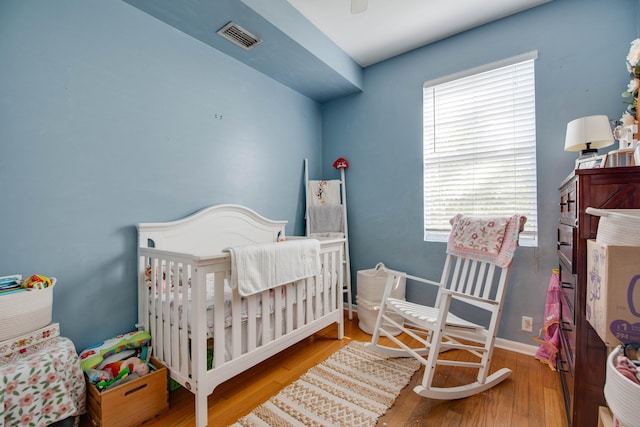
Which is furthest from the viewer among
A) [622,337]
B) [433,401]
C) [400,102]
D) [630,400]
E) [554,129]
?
[400,102]

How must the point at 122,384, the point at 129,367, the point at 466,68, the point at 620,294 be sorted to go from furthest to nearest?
1. the point at 466,68
2. the point at 129,367
3. the point at 122,384
4. the point at 620,294

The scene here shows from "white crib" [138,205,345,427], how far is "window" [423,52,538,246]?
3.43 ft

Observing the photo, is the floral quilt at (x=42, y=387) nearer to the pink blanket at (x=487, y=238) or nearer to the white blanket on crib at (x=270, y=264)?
the white blanket on crib at (x=270, y=264)

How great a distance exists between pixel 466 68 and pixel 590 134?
3.68 feet

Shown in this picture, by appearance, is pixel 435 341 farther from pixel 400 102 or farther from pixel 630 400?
pixel 400 102

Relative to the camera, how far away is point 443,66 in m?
2.41

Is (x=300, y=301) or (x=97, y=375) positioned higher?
(x=300, y=301)

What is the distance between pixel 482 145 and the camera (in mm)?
2234

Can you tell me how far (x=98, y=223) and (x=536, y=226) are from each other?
2.85 m

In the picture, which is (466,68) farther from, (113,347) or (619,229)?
(113,347)

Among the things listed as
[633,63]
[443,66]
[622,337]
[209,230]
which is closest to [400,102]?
[443,66]

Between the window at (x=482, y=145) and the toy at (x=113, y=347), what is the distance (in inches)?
88.0

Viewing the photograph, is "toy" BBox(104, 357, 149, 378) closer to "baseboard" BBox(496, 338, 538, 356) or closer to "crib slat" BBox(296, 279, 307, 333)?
"crib slat" BBox(296, 279, 307, 333)

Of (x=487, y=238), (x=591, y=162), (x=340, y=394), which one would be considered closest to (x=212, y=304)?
(x=340, y=394)
